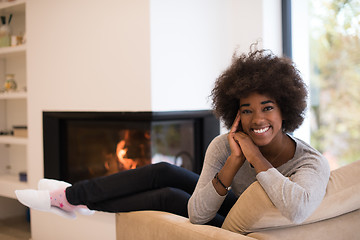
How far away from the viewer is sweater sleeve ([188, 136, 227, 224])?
1507 millimetres

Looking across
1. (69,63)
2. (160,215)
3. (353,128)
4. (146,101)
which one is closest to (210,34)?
(146,101)

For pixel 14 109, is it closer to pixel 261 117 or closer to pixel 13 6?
pixel 13 6

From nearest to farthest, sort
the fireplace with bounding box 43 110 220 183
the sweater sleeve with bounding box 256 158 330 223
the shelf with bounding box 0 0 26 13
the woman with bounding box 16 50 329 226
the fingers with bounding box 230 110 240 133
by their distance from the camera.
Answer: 1. the sweater sleeve with bounding box 256 158 330 223
2. the woman with bounding box 16 50 329 226
3. the fingers with bounding box 230 110 240 133
4. the fireplace with bounding box 43 110 220 183
5. the shelf with bounding box 0 0 26 13

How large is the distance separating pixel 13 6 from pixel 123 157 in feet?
5.42

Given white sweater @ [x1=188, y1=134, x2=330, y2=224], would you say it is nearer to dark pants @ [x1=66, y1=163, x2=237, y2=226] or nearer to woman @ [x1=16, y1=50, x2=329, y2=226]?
woman @ [x1=16, y1=50, x2=329, y2=226]

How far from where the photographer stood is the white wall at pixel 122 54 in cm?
273

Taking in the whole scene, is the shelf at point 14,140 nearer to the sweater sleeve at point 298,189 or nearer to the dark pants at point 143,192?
the dark pants at point 143,192

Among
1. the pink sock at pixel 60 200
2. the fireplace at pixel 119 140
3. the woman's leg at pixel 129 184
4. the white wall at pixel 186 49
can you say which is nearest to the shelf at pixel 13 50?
the fireplace at pixel 119 140

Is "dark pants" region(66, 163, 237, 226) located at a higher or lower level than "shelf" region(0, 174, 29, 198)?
higher

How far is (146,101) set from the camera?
2.71m

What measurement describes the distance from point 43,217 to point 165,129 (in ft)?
3.98

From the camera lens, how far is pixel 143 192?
1.78 meters

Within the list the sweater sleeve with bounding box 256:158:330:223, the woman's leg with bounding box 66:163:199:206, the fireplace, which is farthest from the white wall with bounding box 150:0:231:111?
the sweater sleeve with bounding box 256:158:330:223

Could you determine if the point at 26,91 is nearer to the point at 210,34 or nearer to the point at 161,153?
the point at 161,153
